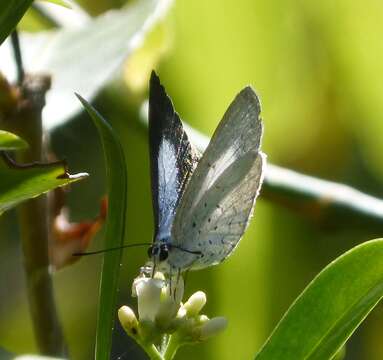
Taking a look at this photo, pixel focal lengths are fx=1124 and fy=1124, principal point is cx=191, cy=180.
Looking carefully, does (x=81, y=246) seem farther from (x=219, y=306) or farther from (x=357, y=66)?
(x=357, y=66)

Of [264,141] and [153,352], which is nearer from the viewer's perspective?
[153,352]

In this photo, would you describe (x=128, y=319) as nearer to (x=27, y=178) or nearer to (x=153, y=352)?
(x=153, y=352)

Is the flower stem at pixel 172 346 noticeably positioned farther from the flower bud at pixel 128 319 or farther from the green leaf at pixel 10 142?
the green leaf at pixel 10 142

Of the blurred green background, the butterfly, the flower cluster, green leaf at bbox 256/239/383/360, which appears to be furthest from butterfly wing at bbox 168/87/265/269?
the blurred green background

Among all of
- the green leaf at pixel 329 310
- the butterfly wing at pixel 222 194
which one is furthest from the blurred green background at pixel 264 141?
the green leaf at pixel 329 310

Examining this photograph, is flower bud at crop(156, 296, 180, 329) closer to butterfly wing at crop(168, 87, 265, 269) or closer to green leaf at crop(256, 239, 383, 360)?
butterfly wing at crop(168, 87, 265, 269)

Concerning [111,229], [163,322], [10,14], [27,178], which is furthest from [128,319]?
[10,14]
